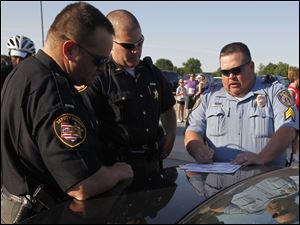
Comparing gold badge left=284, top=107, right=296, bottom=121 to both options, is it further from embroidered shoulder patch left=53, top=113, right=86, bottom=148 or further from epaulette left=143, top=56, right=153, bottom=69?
embroidered shoulder patch left=53, top=113, right=86, bottom=148

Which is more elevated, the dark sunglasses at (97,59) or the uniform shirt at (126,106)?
the dark sunglasses at (97,59)

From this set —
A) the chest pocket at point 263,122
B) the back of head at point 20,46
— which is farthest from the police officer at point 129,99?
the back of head at point 20,46

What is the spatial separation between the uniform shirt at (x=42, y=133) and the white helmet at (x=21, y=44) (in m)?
3.45

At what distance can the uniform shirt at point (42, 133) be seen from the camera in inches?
62.3

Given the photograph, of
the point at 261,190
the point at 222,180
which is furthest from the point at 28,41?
the point at 261,190

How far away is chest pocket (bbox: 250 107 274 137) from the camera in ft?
9.28

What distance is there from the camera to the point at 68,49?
5.80 feet

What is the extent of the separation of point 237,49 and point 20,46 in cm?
309

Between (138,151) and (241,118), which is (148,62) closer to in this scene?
(138,151)

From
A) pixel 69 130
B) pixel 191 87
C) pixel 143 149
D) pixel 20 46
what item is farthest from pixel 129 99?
pixel 191 87

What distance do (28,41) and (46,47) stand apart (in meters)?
3.60

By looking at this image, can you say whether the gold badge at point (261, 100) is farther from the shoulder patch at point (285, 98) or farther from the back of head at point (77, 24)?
the back of head at point (77, 24)

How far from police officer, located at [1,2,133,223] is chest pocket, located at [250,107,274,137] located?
1.34 metres

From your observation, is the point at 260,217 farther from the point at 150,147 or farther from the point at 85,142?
the point at 150,147
